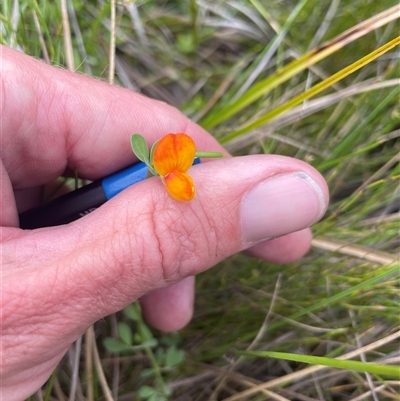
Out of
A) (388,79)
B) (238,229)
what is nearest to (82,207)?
(238,229)

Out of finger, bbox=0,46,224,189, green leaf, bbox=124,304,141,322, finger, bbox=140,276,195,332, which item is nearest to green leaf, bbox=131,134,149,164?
finger, bbox=0,46,224,189

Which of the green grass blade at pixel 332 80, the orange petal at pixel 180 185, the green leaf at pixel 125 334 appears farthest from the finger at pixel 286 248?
the orange petal at pixel 180 185

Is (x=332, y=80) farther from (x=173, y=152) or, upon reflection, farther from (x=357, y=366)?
(x=357, y=366)

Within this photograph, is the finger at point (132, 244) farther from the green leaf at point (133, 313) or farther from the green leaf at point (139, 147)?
the green leaf at point (133, 313)

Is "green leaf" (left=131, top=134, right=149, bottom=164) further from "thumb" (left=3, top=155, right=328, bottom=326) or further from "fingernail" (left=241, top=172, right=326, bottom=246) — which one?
"fingernail" (left=241, top=172, right=326, bottom=246)

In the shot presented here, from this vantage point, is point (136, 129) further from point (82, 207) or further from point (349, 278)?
point (349, 278)

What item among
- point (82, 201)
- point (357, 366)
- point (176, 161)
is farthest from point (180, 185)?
point (357, 366)
